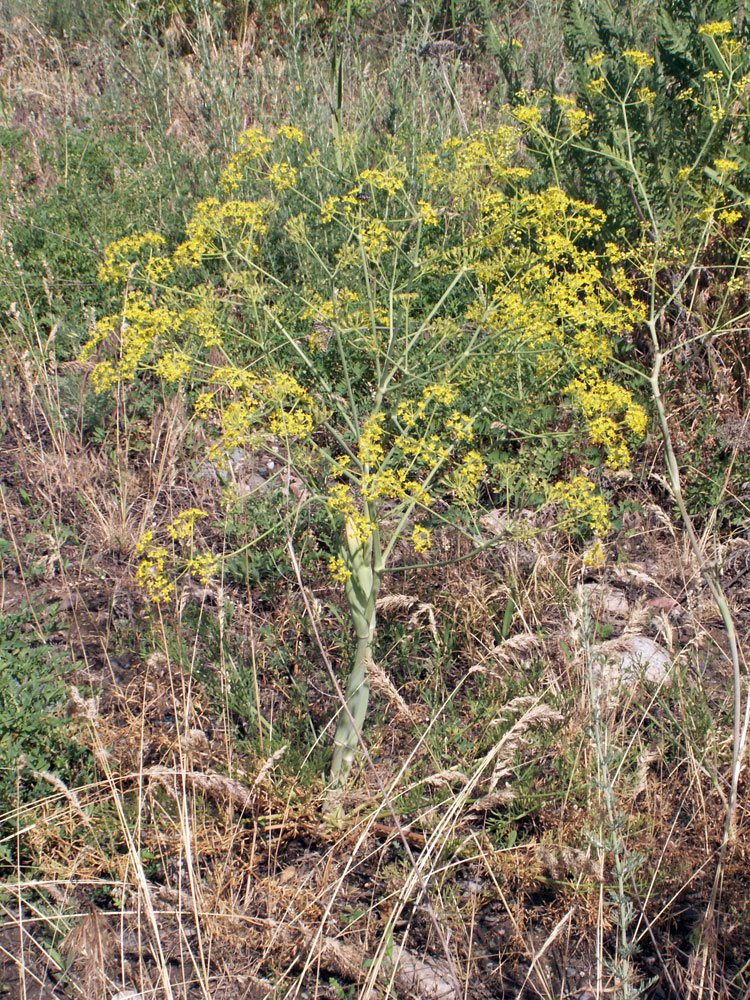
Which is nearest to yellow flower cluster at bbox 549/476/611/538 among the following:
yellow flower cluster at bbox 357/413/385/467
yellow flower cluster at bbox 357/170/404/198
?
yellow flower cluster at bbox 357/413/385/467

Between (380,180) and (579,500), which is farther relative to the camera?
(380,180)

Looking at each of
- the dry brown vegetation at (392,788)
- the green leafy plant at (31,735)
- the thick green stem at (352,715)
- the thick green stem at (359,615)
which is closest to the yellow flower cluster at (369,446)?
the thick green stem at (359,615)

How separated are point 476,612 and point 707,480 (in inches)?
49.2

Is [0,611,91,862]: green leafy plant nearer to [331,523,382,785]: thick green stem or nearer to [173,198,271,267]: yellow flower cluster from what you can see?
[331,523,382,785]: thick green stem

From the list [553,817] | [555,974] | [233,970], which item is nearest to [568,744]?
[553,817]

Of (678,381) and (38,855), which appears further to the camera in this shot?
(678,381)

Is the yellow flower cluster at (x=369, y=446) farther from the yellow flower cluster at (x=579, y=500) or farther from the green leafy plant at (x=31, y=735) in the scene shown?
the green leafy plant at (x=31, y=735)

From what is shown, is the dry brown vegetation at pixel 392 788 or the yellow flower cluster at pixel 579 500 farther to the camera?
the yellow flower cluster at pixel 579 500

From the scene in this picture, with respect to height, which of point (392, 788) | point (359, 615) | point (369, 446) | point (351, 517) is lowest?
point (392, 788)

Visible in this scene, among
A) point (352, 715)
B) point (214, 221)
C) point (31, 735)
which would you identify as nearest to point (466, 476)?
point (352, 715)

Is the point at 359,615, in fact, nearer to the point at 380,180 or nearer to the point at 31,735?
the point at 31,735

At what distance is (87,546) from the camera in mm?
3307

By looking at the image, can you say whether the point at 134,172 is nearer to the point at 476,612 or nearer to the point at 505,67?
the point at 505,67

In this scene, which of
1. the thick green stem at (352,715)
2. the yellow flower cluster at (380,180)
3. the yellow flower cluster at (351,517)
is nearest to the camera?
the yellow flower cluster at (351,517)
